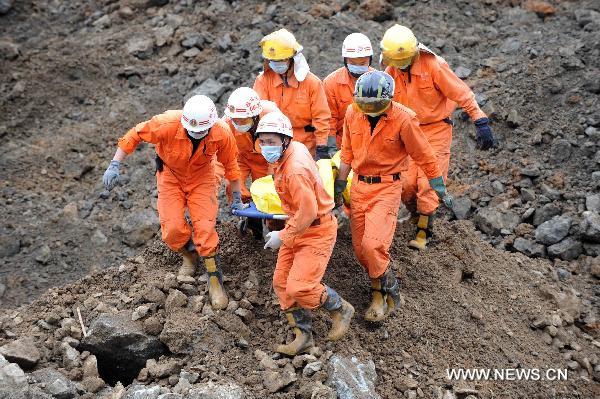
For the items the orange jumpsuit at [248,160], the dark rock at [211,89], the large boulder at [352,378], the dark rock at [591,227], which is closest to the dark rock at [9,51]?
the dark rock at [211,89]

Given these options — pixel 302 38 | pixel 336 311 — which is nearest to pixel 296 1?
pixel 302 38

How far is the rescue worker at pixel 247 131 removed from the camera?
5836 mm

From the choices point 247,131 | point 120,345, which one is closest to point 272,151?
point 247,131

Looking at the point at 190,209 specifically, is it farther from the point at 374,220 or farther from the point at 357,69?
the point at 357,69

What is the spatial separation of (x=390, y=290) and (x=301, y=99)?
6.94ft

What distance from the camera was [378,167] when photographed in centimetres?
590

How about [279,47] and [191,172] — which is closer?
[191,172]

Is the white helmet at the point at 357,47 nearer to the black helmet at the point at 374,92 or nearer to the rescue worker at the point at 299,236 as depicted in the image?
the black helmet at the point at 374,92

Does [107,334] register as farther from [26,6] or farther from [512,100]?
[26,6]

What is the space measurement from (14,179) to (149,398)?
662 cm

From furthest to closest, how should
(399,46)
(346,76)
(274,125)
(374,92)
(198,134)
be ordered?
1. (346,76)
2. (399,46)
3. (198,134)
4. (374,92)
5. (274,125)

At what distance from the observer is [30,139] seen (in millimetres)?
11273

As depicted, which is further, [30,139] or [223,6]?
[223,6]

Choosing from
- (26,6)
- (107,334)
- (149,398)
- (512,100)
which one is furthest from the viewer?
(26,6)
